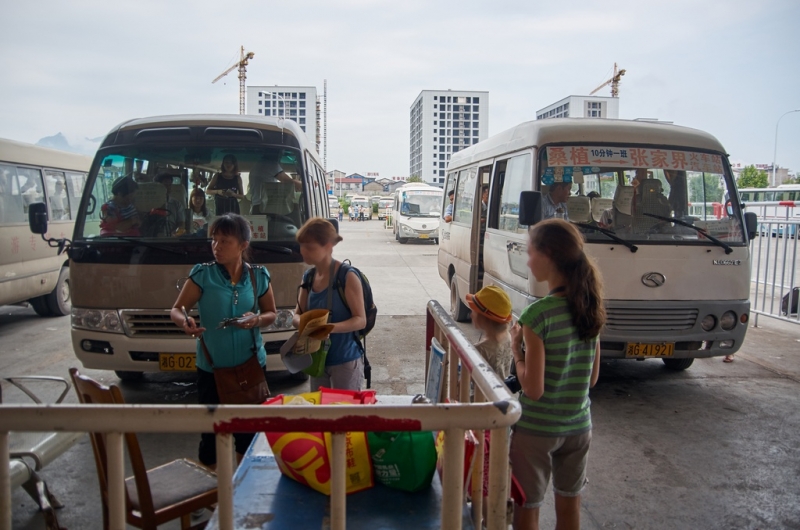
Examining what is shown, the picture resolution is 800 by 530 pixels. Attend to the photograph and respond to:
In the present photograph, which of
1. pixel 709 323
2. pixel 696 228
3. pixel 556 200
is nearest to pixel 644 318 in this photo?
pixel 709 323

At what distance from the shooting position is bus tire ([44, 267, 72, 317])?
379 inches

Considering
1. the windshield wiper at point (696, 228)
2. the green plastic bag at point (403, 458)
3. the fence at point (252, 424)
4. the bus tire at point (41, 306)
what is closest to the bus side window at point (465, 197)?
the windshield wiper at point (696, 228)

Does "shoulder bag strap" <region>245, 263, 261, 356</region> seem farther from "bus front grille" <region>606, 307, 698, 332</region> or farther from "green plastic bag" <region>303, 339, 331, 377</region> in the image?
"bus front grille" <region>606, 307, 698, 332</region>

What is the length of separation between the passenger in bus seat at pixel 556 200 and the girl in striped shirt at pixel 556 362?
10.6 feet

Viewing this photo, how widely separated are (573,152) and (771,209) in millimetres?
29481

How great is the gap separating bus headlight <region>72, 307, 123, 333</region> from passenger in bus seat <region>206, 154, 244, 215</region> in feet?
3.93

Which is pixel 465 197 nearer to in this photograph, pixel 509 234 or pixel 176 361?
pixel 509 234

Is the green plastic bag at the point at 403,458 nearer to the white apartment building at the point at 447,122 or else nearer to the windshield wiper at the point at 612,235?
the windshield wiper at the point at 612,235

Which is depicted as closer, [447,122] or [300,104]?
[300,104]

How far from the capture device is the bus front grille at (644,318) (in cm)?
558

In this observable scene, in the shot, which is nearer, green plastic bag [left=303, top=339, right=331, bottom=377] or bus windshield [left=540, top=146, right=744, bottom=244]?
green plastic bag [left=303, top=339, right=331, bottom=377]

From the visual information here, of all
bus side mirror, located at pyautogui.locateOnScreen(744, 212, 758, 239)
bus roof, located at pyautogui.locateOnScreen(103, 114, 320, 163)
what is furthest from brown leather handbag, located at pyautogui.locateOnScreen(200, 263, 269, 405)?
bus side mirror, located at pyautogui.locateOnScreen(744, 212, 758, 239)

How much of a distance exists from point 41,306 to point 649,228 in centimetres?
894

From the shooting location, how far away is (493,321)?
3.23 meters
